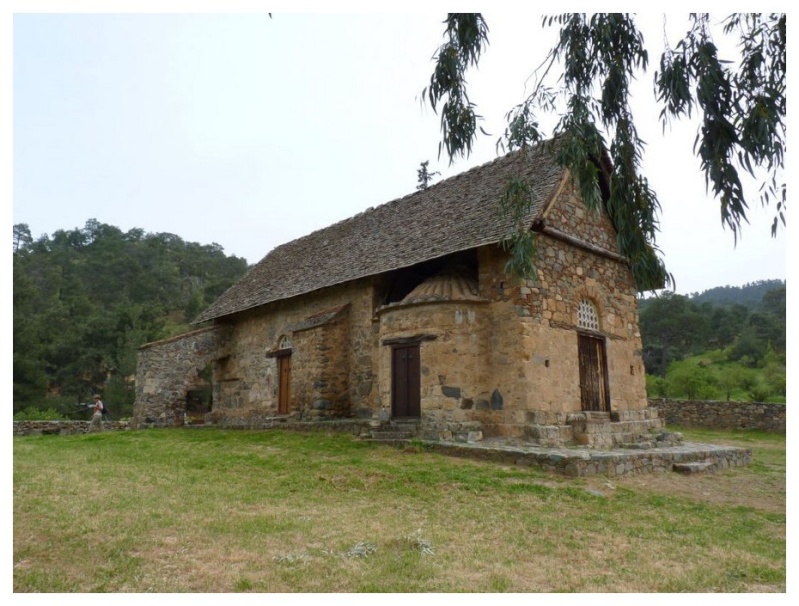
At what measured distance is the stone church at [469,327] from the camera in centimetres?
1173

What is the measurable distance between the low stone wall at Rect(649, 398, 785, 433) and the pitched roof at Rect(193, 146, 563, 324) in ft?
36.2

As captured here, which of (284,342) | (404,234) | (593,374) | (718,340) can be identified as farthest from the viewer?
(718,340)

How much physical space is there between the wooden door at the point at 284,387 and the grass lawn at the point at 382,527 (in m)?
6.40

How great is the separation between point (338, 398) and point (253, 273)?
9547 mm

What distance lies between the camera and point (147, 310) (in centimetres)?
3978

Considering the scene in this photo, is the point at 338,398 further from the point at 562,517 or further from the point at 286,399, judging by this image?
the point at 562,517

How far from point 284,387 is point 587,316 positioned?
9.11 meters

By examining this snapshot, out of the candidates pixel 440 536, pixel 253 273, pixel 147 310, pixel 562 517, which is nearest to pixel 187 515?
pixel 440 536

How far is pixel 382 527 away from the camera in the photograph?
6.27 meters

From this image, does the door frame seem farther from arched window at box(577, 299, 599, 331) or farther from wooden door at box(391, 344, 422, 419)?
arched window at box(577, 299, 599, 331)

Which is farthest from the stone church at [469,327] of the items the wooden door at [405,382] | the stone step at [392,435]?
the stone step at [392,435]

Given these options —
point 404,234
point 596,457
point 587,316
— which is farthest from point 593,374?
point 404,234

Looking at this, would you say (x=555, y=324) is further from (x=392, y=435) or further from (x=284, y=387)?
(x=284, y=387)

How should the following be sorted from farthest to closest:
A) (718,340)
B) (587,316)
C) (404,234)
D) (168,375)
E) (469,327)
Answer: (718,340), (168,375), (404,234), (587,316), (469,327)
